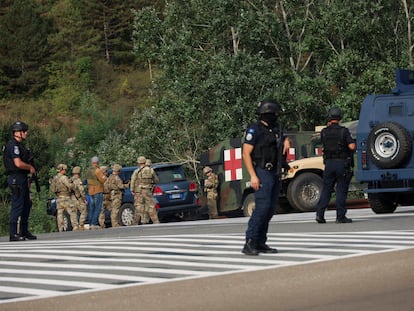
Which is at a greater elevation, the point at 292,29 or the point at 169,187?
the point at 292,29

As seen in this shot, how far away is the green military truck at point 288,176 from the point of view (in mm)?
27672

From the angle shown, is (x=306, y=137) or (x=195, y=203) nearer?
(x=306, y=137)

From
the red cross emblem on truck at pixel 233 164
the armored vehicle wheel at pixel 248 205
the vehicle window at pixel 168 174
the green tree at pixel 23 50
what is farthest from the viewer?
the green tree at pixel 23 50

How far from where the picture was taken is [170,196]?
32.3 m

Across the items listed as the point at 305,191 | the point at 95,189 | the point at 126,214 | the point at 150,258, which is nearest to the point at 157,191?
the point at 126,214

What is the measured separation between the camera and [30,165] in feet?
62.2

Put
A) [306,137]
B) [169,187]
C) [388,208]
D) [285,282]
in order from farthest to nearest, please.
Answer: [169,187] < [306,137] < [388,208] < [285,282]

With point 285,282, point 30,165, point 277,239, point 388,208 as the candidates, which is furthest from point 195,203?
point 285,282

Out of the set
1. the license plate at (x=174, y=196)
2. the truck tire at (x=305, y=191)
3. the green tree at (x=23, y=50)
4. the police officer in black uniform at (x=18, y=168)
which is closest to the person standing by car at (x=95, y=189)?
the license plate at (x=174, y=196)

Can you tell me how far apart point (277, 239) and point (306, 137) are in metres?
14.5

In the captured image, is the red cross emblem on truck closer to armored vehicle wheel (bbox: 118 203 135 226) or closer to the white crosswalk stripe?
armored vehicle wheel (bbox: 118 203 135 226)

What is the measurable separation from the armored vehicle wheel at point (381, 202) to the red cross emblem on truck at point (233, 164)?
27.8 feet

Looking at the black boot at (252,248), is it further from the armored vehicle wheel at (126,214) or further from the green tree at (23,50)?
the green tree at (23,50)

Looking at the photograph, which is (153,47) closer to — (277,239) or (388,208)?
(388,208)
